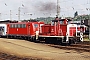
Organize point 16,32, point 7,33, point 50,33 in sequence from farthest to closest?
point 7,33 → point 16,32 → point 50,33

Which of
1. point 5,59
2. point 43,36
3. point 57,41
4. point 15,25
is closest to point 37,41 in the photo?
point 43,36

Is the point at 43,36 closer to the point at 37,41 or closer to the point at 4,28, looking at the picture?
the point at 37,41

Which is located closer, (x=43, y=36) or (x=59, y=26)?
(x=59, y=26)

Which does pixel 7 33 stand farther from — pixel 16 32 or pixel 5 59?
pixel 5 59

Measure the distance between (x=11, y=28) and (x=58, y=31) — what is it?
11781mm

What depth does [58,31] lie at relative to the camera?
28.1 m

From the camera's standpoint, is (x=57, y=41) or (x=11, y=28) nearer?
(x=57, y=41)

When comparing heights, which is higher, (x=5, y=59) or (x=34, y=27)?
(x=34, y=27)

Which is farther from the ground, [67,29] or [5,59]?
[67,29]

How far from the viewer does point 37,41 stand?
31375mm

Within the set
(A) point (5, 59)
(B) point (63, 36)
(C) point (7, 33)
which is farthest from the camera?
(C) point (7, 33)

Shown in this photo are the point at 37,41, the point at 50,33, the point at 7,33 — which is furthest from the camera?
the point at 7,33

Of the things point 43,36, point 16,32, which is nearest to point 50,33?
point 43,36

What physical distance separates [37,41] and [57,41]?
416cm
